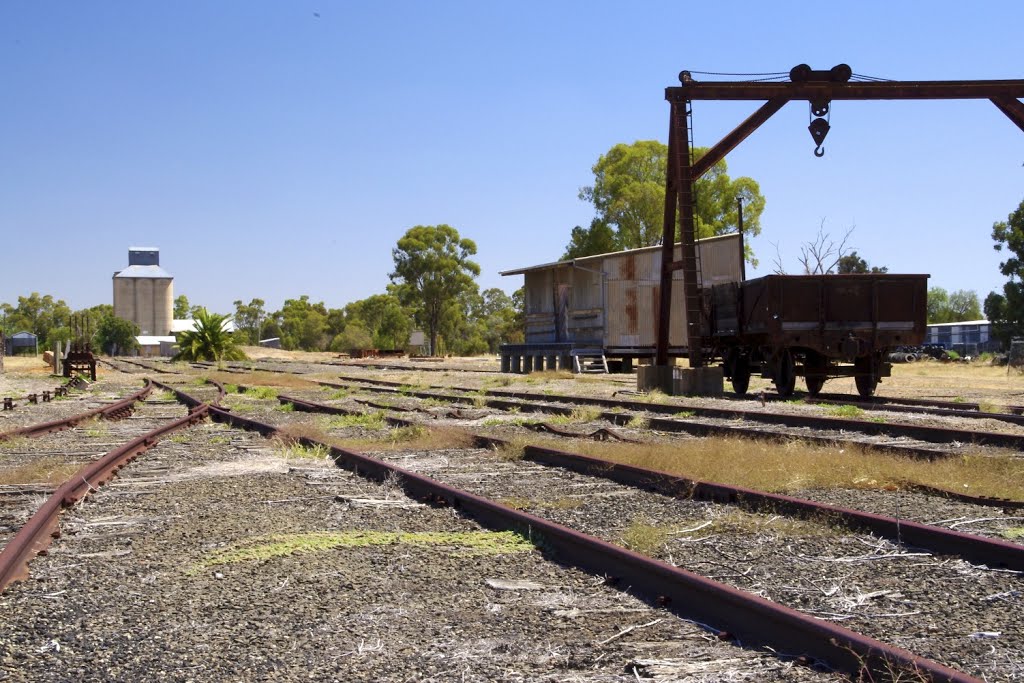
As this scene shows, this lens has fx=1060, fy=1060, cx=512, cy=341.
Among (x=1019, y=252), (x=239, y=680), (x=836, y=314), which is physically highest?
(x=1019, y=252)

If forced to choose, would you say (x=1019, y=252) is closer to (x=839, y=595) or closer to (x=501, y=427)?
(x=501, y=427)

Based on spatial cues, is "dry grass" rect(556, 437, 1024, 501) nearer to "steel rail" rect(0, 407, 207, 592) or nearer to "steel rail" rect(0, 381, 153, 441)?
"steel rail" rect(0, 407, 207, 592)

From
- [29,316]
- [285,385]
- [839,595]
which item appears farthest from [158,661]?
[29,316]

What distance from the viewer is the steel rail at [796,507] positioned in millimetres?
5375

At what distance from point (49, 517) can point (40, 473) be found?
3.13 m

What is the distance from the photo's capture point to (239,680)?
12.3ft

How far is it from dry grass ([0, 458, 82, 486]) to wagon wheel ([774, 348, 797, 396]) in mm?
13105

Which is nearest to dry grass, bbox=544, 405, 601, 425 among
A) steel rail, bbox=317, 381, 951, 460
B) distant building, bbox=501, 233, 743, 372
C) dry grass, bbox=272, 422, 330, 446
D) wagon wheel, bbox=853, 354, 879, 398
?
steel rail, bbox=317, 381, 951, 460

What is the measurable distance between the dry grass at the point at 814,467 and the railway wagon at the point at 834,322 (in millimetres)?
8194

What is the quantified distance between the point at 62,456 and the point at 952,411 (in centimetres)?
1159

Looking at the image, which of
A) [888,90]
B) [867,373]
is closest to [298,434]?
[867,373]

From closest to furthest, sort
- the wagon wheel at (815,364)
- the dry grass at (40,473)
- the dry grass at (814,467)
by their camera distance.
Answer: the dry grass at (814,467) → the dry grass at (40,473) → the wagon wheel at (815,364)

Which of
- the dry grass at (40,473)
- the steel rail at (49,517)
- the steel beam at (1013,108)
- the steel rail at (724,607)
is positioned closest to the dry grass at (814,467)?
the steel rail at (724,607)

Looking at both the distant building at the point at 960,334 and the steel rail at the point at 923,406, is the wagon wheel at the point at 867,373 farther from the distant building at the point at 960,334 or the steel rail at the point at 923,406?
the distant building at the point at 960,334
